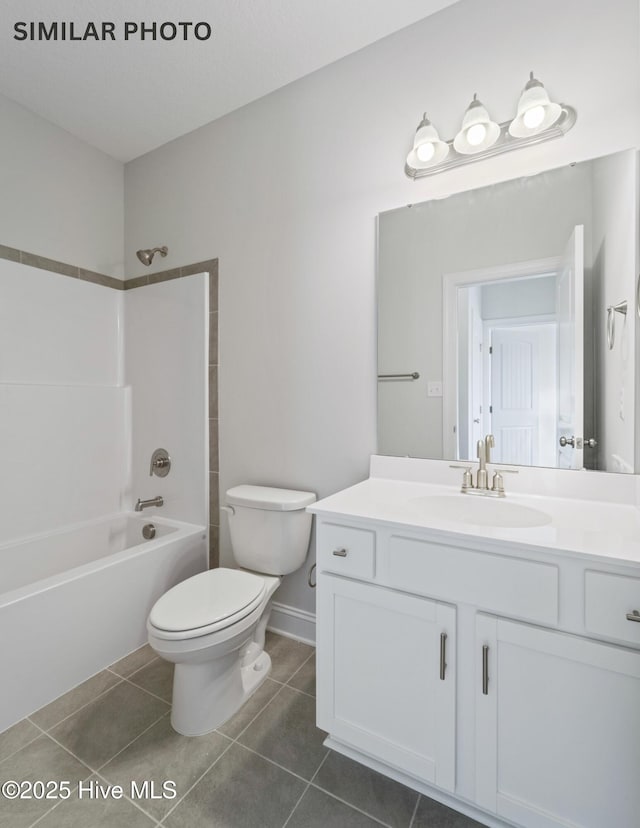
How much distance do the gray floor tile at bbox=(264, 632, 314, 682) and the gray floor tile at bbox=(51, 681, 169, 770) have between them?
0.44m

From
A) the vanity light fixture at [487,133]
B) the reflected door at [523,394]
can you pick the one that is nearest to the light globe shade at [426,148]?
the vanity light fixture at [487,133]

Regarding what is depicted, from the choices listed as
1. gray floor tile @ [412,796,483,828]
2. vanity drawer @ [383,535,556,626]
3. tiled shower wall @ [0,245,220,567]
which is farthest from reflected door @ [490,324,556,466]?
tiled shower wall @ [0,245,220,567]

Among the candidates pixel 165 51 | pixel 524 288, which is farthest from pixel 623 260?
pixel 165 51

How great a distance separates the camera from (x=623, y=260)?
122 centimetres

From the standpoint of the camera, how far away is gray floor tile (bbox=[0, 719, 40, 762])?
133 centimetres

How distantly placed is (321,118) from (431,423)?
4.63 ft

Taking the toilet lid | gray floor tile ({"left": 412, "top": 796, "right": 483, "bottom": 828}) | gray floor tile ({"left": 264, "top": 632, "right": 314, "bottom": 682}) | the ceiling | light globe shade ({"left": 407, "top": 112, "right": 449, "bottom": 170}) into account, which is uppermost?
the ceiling

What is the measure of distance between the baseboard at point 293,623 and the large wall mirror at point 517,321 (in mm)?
900

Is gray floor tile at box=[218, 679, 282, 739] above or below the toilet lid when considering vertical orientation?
below

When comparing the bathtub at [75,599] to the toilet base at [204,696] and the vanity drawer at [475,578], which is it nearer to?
the toilet base at [204,696]

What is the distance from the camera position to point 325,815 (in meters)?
1.10

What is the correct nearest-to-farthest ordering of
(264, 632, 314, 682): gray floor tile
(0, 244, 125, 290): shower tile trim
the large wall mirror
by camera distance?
1. the large wall mirror
2. (264, 632, 314, 682): gray floor tile
3. (0, 244, 125, 290): shower tile trim

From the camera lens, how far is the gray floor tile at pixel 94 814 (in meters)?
1.08

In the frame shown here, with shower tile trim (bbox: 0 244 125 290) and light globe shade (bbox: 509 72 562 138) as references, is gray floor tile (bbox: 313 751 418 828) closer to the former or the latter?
light globe shade (bbox: 509 72 562 138)
